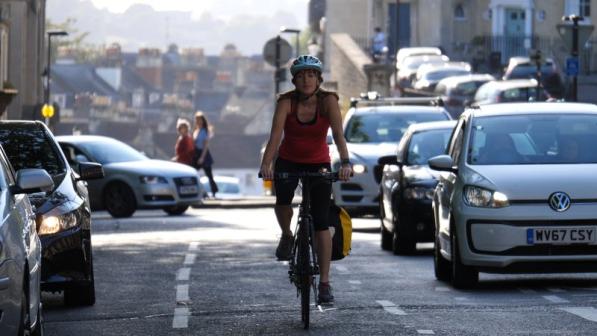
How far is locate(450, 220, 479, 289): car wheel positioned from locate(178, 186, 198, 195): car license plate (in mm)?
16706

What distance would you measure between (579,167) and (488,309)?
2384 millimetres

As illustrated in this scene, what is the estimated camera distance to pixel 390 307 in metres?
13.8

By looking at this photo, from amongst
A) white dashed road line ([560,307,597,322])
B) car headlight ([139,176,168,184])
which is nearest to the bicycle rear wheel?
white dashed road line ([560,307,597,322])

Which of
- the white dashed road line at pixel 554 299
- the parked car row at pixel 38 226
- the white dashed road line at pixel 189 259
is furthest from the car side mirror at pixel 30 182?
the white dashed road line at pixel 189 259

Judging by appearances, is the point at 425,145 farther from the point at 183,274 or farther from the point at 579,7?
the point at 579,7

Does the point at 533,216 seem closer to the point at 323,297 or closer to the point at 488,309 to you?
the point at 488,309

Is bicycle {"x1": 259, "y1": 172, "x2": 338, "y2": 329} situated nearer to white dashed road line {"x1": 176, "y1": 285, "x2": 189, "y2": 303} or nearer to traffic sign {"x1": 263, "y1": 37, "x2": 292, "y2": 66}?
white dashed road line {"x1": 176, "y1": 285, "x2": 189, "y2": 303}

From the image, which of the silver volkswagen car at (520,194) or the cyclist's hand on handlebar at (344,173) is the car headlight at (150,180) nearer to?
the silver volkswagen car at (520,194)

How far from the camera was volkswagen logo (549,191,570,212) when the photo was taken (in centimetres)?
1484

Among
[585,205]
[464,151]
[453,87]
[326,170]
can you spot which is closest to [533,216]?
[585,205]

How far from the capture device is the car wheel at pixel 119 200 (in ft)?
105

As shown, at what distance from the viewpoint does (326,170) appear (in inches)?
504

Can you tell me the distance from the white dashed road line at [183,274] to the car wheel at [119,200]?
1334cm

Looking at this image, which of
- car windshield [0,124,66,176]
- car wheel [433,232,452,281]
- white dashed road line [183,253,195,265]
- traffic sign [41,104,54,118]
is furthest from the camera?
traffic sign [41,104,54,118]
